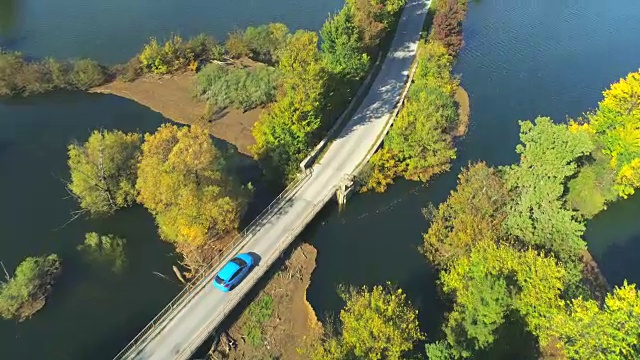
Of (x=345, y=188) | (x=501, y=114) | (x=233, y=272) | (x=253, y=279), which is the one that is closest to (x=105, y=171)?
(x=233, y=272)

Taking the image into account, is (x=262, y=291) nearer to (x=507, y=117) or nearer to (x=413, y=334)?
(x=413, y=334)

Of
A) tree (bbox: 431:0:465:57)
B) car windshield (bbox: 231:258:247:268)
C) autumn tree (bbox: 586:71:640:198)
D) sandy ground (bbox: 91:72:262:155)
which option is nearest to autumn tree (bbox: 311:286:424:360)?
car windshield (bbox: 231:258:247:268)

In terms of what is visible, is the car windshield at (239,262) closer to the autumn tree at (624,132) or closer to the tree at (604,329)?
the tree at (604,329)

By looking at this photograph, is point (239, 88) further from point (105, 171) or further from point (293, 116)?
point (105, 171)

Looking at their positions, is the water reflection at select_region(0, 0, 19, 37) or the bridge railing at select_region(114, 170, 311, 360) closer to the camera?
the bridge railing at select_region(114, 170, 311, 360)

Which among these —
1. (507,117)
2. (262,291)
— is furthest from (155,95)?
(507,117)

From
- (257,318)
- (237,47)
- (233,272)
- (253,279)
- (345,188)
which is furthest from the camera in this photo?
(237,47)

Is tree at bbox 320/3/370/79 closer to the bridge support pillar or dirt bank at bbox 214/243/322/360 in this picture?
the bridge support pillar
